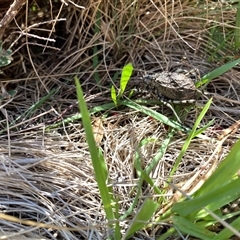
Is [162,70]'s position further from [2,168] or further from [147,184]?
[2,168]

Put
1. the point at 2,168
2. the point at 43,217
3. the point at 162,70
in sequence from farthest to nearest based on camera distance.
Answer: the point at 162,70 < the point at 2,168 < the point at 43,217

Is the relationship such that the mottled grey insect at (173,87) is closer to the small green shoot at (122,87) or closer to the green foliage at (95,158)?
the small green shoot at (122,87)

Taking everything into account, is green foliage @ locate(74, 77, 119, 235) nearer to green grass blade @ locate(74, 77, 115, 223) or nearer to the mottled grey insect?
green grass blade @ locate(74, 77, 115, 223)

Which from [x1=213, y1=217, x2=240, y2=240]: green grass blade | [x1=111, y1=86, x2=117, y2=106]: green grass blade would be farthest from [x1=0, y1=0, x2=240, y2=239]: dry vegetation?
[x1=213, y1=217, x2=240, y2=240]: green grass blade

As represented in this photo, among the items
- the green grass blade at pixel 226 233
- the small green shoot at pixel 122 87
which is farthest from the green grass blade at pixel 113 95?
the green grass blade at pixel 226 233

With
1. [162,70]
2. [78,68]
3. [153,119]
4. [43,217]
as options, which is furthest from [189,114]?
[43,217]

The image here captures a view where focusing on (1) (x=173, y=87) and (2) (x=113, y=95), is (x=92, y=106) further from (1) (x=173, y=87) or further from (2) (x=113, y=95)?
(1) (x=173, y=87)

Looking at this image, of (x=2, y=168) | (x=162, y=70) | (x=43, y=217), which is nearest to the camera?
(x=43, y=217)
